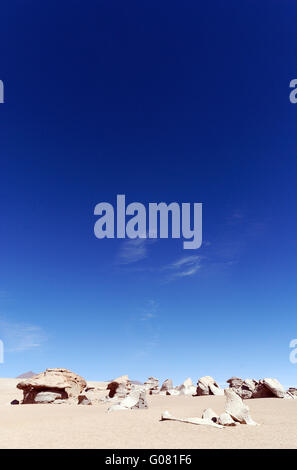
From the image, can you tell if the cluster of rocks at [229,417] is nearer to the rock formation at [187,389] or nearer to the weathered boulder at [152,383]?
the rock formation at [187,389]

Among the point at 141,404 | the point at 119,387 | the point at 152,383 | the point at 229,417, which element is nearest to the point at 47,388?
the point at 119,387

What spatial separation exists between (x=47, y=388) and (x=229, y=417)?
52.9 ft

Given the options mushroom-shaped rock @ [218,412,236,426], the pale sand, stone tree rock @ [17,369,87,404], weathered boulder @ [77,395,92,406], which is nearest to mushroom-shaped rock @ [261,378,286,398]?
the pale sand

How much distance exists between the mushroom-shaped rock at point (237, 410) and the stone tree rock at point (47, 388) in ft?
48.5

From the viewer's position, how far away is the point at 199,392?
21438 millimetres

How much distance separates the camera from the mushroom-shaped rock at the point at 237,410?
944 centimetres

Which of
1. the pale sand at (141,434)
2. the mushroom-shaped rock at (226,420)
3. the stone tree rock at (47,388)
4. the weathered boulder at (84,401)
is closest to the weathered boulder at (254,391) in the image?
the pale sand at (141,434)

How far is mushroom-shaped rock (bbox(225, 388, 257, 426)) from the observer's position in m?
9.44

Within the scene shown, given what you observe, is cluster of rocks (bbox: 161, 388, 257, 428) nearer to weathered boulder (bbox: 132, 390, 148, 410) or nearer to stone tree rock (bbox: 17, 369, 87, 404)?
weathered boulder (bbox: 132, 390, 148, 410)

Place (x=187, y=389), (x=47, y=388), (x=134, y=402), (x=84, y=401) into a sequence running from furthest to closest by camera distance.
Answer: (x=187, y=389)
(x=47, y=388)
(x=84, y=401)
(x=134, y=402)

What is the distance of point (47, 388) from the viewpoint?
71.2ft

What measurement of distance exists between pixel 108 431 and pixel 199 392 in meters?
14.7

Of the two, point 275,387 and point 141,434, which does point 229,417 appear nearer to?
point 141,434
